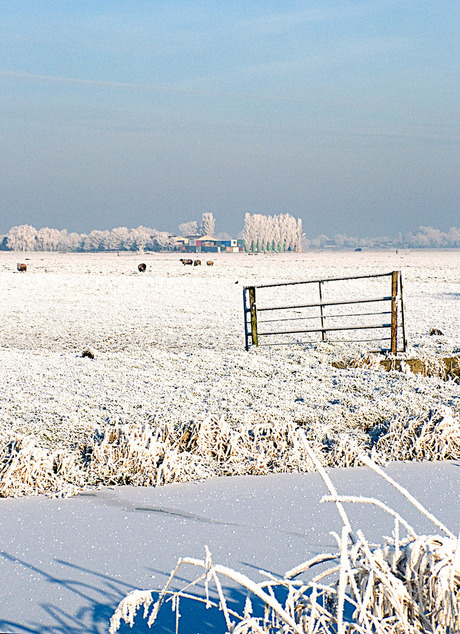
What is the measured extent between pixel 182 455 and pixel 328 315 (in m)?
9.54

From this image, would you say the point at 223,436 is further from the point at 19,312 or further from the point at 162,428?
the point at 19,312

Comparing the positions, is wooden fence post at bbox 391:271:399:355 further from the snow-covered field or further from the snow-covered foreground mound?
the snow-covered foreground mound

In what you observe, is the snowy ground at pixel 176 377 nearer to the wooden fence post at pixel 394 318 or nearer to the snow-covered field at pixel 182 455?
the snow-covered field at pixel 182 455

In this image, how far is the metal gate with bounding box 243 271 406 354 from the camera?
1124 centimetres

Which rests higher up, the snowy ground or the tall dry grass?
the snowy ground

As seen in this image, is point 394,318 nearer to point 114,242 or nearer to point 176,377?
point 176,377

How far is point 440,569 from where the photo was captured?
6.38 ft

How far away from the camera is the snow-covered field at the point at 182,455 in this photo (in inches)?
166

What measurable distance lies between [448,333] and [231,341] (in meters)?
4.51

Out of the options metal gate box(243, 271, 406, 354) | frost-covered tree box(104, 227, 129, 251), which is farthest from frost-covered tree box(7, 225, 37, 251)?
metal gate box(243, 271, 406, 354)

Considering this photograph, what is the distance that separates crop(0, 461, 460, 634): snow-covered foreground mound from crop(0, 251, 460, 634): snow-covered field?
0.01 m

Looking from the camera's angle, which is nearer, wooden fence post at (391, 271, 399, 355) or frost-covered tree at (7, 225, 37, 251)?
wooden fence post at (391, 271, 399, 355)

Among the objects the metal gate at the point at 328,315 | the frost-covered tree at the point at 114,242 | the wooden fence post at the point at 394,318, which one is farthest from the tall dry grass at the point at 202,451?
the frost-covered tree at the point at 114,242

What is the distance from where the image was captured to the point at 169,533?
15.7 ft
